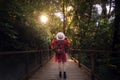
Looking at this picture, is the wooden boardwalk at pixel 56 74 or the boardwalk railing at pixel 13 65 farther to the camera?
the wooden boardwalk at pixel 56 74

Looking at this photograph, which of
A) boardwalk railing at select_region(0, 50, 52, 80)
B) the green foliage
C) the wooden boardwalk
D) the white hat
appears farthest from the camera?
the wooden boardwalk

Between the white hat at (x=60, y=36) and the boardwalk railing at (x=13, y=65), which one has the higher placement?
the white hat at (x=60, y=36)

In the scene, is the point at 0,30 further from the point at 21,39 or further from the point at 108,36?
the point at 108,36

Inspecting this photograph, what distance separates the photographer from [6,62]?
736 cm

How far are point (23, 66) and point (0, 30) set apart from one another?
1934 mm

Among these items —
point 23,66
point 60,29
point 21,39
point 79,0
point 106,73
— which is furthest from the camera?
point 60,29

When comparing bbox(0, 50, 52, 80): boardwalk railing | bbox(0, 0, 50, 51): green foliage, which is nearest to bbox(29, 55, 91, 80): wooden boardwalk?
bbox(0, 50, 52, 80): boardwalk railing

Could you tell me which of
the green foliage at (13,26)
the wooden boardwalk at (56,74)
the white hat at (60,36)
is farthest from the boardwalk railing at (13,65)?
the white hat at (60,36)

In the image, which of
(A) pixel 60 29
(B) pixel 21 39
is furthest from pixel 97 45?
(A) pixel 60 29

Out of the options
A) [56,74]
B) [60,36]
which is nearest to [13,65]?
[60,36]

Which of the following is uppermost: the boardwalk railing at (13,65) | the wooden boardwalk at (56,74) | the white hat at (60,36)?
the white hat at (60,36)

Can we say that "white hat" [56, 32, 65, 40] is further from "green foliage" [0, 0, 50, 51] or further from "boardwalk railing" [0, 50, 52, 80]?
"boardwalk railing" [0, 50, 52, 80]

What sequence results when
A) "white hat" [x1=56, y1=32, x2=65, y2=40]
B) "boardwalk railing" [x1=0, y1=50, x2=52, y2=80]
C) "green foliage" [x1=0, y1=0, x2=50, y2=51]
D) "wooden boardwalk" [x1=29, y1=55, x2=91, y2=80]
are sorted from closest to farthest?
"boardwalk railing" [x1=0, y1=50, x2=52, y2=80]
"green foliage" [x1=0, y1=0, x2=50, y2=51]
"white hat" [x1=56, y1=32, x2=65, y2=40]
"wooden boardwalk" [x1=29, y1=55, x2=91, y2=80]

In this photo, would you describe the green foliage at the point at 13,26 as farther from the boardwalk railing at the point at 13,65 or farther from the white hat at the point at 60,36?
the white hat at the point at 60,36
